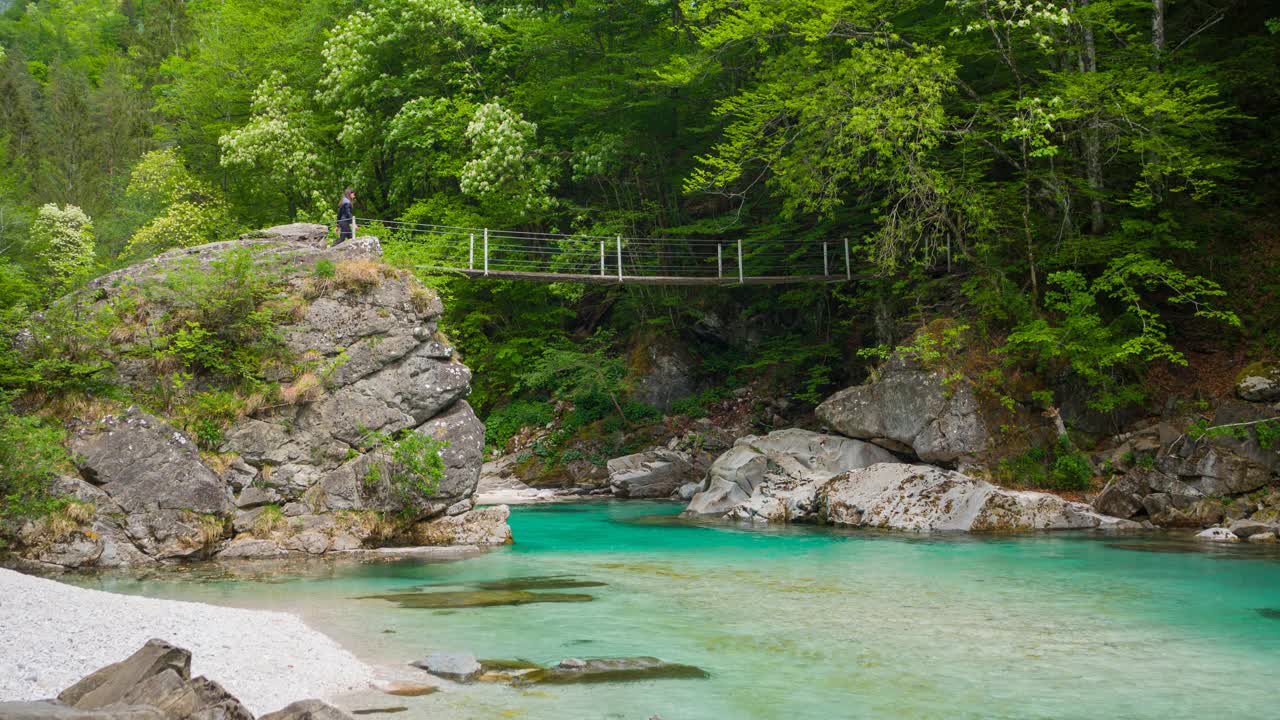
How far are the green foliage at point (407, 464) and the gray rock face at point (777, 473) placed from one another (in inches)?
240

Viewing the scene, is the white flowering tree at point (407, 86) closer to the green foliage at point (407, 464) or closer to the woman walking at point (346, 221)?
the woman walking at point (346, 221)

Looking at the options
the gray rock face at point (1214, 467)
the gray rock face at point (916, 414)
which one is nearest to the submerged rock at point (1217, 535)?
the gray rock face at point (1214, 467)

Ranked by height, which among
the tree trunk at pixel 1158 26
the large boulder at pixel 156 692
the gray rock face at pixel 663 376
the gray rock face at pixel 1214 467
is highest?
the tree trunk at pixel 1158 26

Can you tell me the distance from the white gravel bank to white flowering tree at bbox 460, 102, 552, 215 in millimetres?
16546

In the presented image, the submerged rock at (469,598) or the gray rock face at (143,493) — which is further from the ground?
the gray rock face at (143,493)

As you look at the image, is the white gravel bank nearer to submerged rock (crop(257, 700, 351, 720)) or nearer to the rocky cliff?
submerged rock (crop(257, 700, 351, 720))

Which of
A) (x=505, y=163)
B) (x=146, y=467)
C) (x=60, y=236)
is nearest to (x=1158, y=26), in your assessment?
(x=505, y=163)

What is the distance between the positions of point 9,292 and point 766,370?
16.3 meters

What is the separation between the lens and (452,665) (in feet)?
20.1

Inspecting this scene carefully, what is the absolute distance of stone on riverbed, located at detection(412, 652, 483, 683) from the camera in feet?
19.7

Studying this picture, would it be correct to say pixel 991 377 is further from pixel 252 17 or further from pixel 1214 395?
pixel 252 17

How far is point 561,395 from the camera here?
25234 millimetres

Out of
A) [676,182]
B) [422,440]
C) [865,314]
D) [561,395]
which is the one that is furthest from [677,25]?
[422,440]

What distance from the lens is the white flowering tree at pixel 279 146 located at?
26344mm
